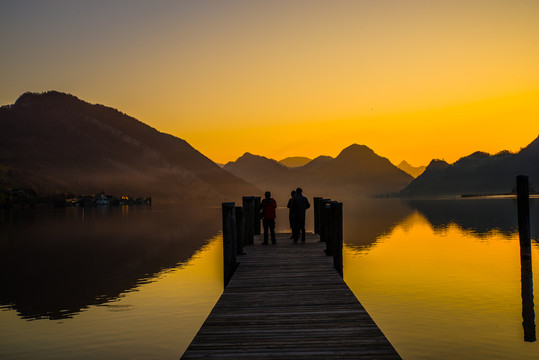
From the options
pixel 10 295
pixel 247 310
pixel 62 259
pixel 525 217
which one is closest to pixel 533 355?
pixel 525 217

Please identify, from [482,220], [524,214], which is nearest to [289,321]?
[524,214]

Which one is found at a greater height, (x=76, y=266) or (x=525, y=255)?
(x=525, y=255)

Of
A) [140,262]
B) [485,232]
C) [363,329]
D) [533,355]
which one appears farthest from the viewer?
[485,232]

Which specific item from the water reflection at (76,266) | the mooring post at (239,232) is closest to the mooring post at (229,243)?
the mooring post at (239,232)

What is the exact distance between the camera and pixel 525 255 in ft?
50.0

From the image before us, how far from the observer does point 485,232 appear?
55938 millimetres

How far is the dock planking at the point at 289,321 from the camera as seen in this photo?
9.60 meters

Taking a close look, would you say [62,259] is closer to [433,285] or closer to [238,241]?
[238,241]

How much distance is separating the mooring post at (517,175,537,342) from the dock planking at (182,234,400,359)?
5.20 meters

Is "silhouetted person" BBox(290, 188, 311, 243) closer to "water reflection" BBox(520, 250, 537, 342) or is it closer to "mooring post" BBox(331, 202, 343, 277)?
"mooring post" BBox(331, 202, 343, 277)

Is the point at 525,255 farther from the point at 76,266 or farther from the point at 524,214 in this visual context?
the point at 76,266

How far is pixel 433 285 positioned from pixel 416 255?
13323mm

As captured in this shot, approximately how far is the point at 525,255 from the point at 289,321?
7.77m

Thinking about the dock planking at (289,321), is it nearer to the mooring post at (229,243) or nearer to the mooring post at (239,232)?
the mooring post at (229,243)
